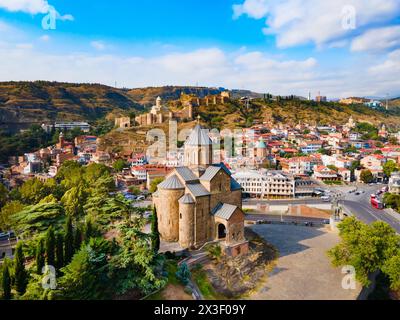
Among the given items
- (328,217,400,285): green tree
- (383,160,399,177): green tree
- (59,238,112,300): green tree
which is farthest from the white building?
(59,238,112,300): green tree

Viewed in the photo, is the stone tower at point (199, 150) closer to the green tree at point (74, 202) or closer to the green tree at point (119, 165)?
the green tree at point (74, 202)

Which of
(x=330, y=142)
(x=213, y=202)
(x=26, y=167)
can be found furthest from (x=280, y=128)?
(x=213, y=202)

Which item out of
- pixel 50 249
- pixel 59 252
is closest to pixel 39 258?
pixel 50 249

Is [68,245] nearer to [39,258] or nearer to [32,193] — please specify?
[39,258]

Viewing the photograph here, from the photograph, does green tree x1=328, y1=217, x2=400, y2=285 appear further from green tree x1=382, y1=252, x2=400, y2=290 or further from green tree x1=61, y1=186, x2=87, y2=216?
green tree x1=61, y1=186, x2=87, y2=216

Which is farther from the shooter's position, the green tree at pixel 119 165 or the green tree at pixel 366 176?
the green tree at pixel 119 165

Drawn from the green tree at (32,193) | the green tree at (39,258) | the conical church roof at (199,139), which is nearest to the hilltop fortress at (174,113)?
the green tree at (32,193)
